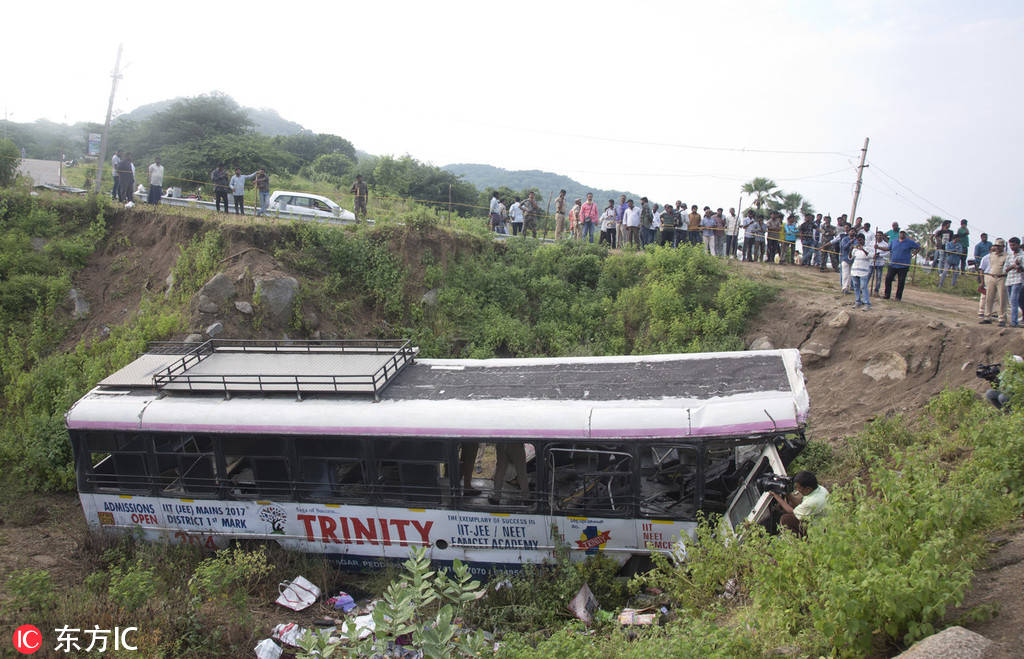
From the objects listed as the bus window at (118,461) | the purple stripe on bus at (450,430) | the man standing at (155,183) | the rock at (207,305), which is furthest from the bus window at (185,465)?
the man standing at (155,183)

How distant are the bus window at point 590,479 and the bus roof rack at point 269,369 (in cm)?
266

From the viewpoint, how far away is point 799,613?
5391mm

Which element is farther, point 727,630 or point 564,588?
point 564,588

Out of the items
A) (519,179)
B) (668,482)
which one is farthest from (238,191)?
(519,179)

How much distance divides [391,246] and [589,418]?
11.6 metres

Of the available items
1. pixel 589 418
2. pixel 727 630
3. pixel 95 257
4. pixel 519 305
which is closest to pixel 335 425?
pixel 589 418

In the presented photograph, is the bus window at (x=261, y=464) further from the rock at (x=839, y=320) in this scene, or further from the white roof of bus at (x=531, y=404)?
the rock at (x=839, y=320)

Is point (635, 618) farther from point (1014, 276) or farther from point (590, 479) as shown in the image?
point (1014, 276)

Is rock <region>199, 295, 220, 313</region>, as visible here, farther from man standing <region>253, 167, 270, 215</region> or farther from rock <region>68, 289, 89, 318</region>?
man standing <region>253, 167, 270, 215</region>

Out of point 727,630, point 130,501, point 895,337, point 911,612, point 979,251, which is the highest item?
point 979,251

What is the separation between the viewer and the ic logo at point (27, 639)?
6.84m

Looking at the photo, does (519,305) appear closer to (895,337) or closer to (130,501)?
(895,337)

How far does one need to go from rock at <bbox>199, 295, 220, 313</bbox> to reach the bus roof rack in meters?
3.81

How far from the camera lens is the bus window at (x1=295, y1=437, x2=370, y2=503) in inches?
347
